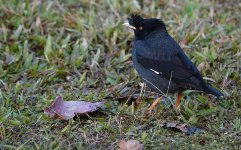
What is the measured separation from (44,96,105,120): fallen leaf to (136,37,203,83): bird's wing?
24.9 inches

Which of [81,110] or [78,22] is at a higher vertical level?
Result: [78,22]

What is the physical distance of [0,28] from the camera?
6.74m

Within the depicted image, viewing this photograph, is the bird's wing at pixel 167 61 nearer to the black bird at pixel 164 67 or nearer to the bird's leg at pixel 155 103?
the black bird at pixel 164 67

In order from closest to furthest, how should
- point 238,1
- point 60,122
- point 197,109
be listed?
point 60,122
point 197,109
point 238,1

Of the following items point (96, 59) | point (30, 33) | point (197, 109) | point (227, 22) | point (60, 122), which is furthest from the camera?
point (227, 22)

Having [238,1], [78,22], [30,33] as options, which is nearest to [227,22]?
[238,1]

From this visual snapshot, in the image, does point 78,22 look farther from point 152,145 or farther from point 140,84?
point 152,145

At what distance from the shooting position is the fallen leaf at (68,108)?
490cm

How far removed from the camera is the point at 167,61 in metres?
5.21

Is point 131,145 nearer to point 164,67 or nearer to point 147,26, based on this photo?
point 164,67

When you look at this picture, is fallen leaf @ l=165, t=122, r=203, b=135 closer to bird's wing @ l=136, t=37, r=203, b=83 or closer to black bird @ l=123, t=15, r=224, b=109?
black bird @ l=123, t=15, r=224, b=109

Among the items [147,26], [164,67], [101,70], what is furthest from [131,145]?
[101,70]

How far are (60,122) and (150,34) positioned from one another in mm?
1360

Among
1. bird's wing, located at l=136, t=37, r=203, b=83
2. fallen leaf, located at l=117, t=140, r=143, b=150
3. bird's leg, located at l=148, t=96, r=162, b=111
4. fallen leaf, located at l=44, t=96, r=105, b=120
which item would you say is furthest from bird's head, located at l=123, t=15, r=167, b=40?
fallen leaf, located at l=117, t=140, r=143, b=150
